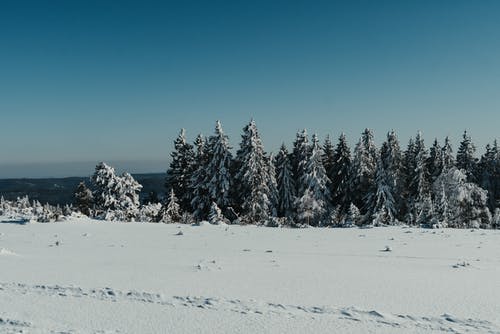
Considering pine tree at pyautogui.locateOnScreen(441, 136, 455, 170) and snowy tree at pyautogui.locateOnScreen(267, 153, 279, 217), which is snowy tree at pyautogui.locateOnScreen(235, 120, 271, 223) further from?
pine tree at pyautogui.locateOnScreen(441, 136, 455, 170)

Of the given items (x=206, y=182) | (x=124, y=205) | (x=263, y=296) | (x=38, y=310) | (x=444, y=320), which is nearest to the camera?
(x=444, y=320)

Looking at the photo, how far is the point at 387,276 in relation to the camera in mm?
6098

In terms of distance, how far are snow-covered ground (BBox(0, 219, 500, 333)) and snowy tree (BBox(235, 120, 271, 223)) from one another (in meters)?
32.6

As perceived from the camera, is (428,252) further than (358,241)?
No

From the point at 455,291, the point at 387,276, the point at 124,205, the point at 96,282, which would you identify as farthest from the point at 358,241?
the point at 124,205

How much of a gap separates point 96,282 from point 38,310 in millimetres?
1107

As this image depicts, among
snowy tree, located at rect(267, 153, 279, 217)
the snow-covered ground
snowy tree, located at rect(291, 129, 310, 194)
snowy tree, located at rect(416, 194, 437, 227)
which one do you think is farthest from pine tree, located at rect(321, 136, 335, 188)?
the snow-covered ground

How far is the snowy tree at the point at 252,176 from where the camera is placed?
139 feet

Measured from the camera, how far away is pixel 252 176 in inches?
1684

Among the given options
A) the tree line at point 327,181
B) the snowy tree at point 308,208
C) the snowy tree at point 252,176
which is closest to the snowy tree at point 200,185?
the tree line at point 327,181

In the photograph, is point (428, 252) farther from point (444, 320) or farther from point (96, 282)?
point (96, 282)

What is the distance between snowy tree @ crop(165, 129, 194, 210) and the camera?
45.6 m

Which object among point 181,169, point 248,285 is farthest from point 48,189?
point 248,285

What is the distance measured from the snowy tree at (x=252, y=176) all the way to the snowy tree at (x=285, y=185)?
Result: 4.65 meters
